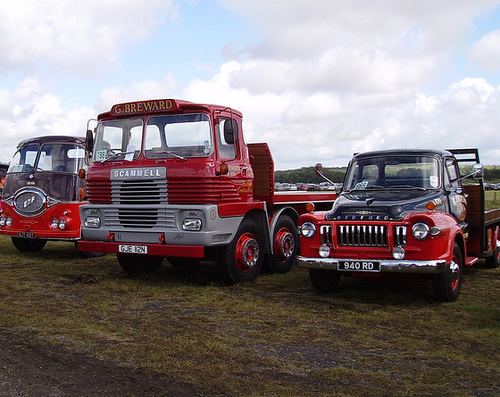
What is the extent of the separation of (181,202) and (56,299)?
2213mm

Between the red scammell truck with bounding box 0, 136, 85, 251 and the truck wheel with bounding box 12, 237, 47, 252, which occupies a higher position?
the red scammell truck with bounding box 0, 136, 85, 251

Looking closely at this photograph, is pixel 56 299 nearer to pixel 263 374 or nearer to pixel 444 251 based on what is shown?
pixel 263 374

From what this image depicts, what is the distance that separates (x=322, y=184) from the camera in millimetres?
10461

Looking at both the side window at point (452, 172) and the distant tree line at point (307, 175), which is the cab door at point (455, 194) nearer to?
the side window at point (452, 172)

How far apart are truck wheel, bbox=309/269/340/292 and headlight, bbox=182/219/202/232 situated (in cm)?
175

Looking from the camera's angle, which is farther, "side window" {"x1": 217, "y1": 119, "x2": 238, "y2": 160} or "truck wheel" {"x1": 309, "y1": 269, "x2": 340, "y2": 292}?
"side window" {"x1": 217, "y1": 119, "x2": 238, "y2": 160}

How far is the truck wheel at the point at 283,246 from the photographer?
1038cm

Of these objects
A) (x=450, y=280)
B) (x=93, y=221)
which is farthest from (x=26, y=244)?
(x=450, y=280)

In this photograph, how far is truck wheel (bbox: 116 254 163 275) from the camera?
10273 mm

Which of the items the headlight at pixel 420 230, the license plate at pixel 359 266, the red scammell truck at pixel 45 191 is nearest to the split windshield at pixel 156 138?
the license plate at pixel 359 266

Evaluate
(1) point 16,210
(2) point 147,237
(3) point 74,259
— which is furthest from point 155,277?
(1) point 16,210

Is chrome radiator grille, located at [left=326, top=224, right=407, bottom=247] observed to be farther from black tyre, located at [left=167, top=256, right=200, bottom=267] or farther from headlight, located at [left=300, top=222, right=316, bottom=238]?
black tyre, located at [left=167, top=256, right=200, bottom=267]

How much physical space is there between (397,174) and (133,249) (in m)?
4.15

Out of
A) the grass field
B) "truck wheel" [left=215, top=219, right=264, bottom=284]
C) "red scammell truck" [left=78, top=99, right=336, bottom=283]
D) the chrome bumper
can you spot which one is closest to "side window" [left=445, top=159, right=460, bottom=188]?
the grass field
